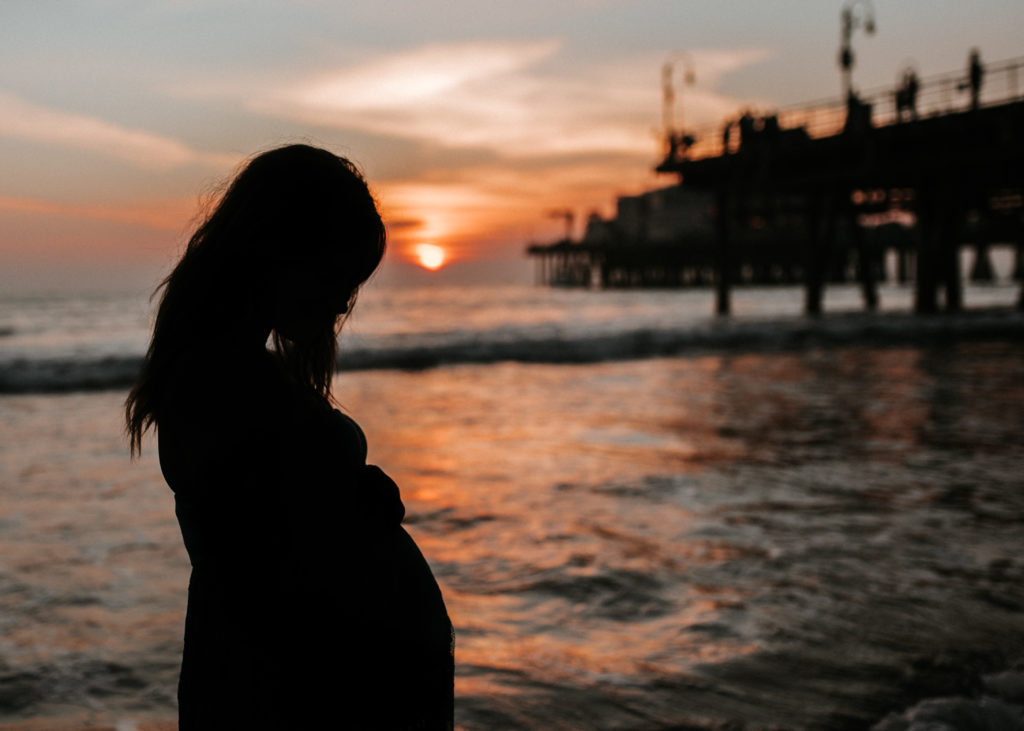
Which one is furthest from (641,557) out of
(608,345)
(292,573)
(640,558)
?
(608,345)

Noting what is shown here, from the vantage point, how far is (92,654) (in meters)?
3.31

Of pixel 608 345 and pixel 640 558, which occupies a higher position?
pixel 608 345

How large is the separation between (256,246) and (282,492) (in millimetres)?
358

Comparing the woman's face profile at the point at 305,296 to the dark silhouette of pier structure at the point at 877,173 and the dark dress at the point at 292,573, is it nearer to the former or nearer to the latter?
the dark dress at the point at 292,573

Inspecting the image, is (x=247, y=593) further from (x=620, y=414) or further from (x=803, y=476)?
(x=620, y=414)

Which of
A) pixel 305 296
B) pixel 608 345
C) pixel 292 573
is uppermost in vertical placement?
pixel 305 296

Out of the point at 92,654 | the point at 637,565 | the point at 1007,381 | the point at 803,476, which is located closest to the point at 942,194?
the point at 1007,381

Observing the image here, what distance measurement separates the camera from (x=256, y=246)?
119 centimetres

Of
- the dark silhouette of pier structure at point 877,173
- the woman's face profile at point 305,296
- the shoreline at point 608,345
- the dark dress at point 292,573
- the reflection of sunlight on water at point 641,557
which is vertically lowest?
the reflection of sunlight on water at point 641,557

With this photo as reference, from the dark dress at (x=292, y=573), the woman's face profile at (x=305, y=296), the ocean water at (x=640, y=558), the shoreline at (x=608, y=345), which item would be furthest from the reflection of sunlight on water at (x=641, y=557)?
the shoreline at (x=608, y=345)

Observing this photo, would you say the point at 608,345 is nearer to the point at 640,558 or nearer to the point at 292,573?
the point at 640,558

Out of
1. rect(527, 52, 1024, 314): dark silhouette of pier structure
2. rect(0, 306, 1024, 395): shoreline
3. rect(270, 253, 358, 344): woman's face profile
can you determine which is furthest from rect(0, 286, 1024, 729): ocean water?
rect(527, 52, 1024, 314): dark silhouette of pier structure

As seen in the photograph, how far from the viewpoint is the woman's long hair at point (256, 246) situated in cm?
118

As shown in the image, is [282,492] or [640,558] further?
[640,558]
